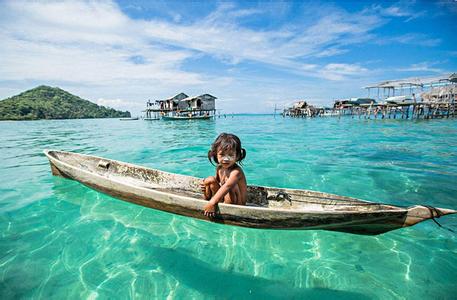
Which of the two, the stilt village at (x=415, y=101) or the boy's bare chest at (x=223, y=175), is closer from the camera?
the boy's bare chest at (x=223, y=175)

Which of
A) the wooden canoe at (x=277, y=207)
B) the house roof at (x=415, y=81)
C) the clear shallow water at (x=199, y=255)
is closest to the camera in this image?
the wooden canoe at (x=277, y=207)

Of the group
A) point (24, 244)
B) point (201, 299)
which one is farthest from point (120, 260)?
point (24, 244)

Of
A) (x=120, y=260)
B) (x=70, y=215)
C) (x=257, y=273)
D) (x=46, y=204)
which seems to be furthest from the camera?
(x=46, y=204)

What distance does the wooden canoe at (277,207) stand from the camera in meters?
2.66

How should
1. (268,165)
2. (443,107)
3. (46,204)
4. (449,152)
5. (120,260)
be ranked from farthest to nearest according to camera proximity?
(443,107) < (449,152) < (268,165) < (46,204) < (120,260)

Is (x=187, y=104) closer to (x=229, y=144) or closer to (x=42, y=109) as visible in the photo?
(x=229, y=144)

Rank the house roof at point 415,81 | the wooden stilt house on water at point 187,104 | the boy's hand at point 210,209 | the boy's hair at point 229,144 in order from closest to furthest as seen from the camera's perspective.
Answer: the boy's hand at point 210,209
the boy's hair at point 229,144
the house roof at point 415,81
the wooden stilt house on water at point 187,104

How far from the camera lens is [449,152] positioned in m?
10.3

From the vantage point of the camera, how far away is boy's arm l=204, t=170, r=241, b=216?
322 cm

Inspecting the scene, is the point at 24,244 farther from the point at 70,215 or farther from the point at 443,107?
the point at 443,107

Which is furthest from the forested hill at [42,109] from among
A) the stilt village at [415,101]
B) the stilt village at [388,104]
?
the stilt village at [415,101]

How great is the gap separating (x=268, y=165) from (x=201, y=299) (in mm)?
6890

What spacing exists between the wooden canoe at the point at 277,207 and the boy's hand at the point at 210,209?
66mm

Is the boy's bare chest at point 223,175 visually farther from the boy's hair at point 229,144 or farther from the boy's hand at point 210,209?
the boy's hand at point 210,209
